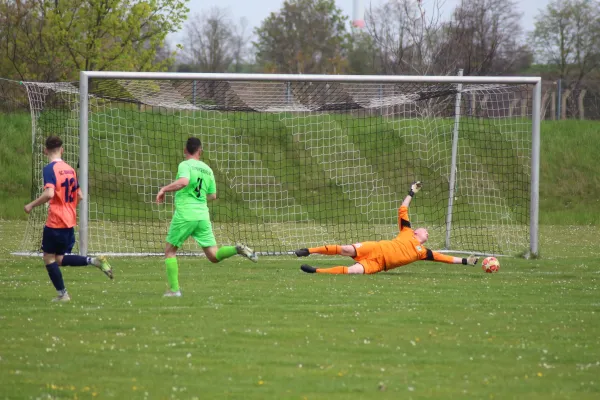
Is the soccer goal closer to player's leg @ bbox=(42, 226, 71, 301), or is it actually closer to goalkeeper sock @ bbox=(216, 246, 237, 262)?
goalkeeper sock @ bbox=(216, 246, 237, 262)

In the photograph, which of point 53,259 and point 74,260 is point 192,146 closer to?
point 74,260

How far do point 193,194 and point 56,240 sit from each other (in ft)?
6.09

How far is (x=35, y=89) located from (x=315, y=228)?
8.21 m

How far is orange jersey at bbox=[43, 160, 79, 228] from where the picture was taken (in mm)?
10734

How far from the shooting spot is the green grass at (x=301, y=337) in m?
6.76

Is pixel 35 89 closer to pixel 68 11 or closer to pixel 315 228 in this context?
pixel 315 228

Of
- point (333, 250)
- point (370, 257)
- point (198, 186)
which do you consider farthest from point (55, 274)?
point (370, 257)

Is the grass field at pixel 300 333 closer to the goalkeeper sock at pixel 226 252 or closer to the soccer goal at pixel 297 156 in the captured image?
the goalkeeper sock at pixel 226 252

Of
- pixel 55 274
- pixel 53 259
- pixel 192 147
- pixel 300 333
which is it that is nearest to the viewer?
pixel 300 333

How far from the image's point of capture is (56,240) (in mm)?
10766

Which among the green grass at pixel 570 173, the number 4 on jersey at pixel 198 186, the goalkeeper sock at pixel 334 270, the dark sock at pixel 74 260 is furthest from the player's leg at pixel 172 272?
the green grass at pixel 570 173

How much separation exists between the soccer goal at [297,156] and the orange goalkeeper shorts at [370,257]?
325 cm

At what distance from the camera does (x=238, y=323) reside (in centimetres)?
937

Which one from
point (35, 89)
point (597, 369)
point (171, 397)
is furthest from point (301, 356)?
point (35, 89)
